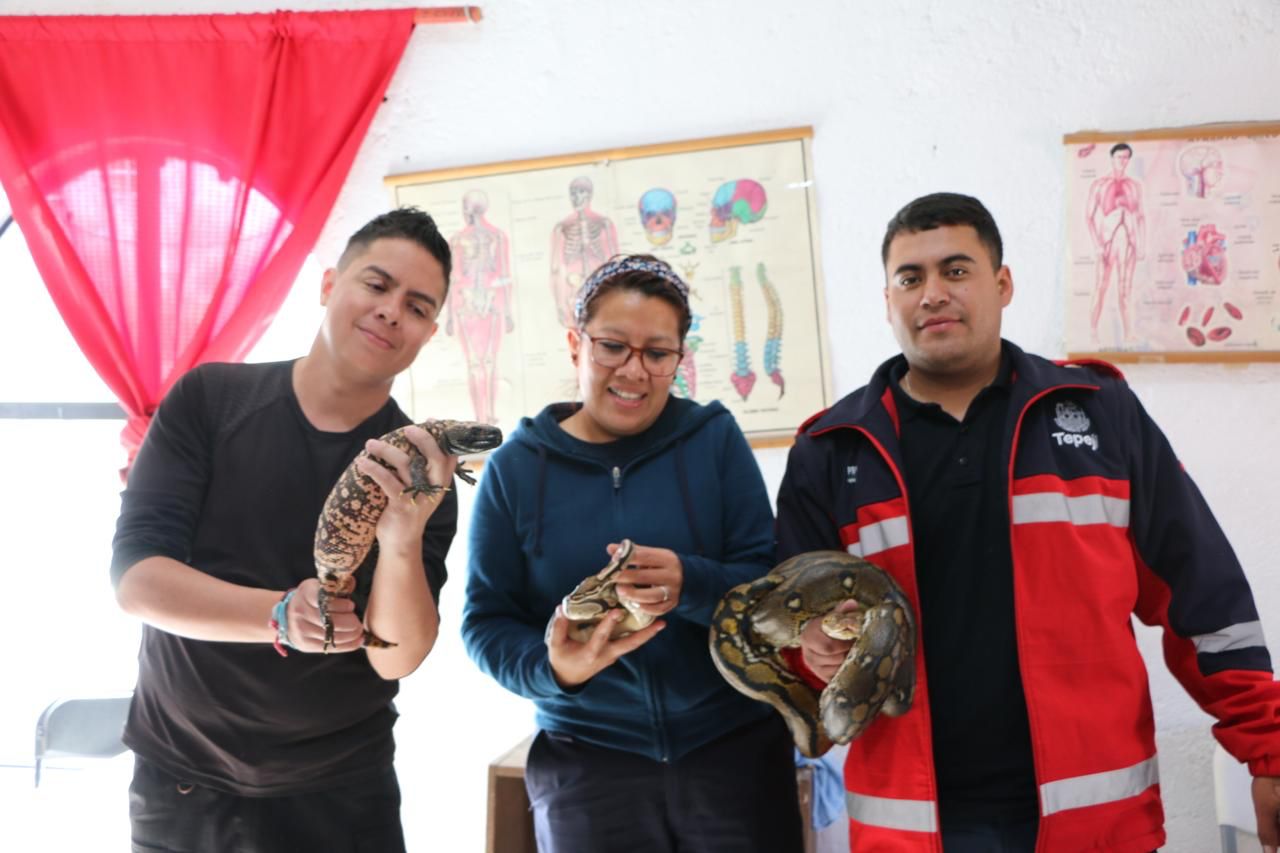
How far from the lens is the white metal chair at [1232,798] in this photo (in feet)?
9.00

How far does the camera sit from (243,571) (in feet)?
6.68

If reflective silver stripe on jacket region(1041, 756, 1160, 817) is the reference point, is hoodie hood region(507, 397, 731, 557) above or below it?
above

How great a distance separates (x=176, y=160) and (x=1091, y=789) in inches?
171

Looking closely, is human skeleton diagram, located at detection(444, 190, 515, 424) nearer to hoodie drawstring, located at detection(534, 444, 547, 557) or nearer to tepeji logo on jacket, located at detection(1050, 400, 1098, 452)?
hoodie drawstring, located at detection(534, 444, 547, 557)

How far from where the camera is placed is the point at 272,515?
2062mm

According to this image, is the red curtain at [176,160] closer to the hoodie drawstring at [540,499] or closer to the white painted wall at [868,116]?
the white painted wall at [868,116]

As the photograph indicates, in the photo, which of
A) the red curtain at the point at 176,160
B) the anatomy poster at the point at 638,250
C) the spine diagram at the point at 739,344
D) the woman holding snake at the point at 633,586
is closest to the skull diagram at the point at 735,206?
the anatomy poster at the point at 638,250

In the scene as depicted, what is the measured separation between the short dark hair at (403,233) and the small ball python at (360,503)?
0.49 m

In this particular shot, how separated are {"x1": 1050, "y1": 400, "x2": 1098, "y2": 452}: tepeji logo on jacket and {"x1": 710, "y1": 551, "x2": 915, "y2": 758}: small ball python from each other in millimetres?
535

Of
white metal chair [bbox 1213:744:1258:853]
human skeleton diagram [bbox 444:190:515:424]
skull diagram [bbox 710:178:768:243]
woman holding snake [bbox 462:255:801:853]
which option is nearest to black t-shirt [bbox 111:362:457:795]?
woman holding snake [bbox 462:255:801:853]

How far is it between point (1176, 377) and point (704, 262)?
76.5 inches

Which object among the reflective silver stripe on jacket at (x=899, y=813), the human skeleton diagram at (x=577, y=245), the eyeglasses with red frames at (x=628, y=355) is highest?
the human skeleton diagram at (x=577, y=245)

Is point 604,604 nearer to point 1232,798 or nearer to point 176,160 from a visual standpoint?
point 1232,798

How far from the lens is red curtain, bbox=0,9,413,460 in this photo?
4121 millimetres
